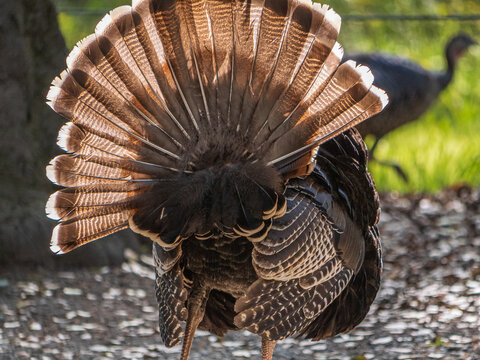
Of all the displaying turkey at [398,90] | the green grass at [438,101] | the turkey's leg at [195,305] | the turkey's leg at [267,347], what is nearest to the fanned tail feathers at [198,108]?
the turkey's leg at [195,305]

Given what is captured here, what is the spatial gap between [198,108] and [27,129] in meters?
2.91

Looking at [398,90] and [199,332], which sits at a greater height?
[398,90]

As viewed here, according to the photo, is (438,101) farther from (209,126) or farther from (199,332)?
(209,126)

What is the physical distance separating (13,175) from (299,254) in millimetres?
3142

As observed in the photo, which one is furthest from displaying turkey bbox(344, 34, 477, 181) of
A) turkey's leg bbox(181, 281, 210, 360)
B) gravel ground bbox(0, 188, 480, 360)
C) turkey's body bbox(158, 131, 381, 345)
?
turkey's leg bbox(181, 281, 210, 360)

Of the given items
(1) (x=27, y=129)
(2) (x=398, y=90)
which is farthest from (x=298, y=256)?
(2) (x=398, y=90)

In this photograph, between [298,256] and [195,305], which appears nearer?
[298,256]

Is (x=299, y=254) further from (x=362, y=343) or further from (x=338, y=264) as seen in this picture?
(x=362, y=343)

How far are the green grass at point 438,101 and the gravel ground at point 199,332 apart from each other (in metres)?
2.18

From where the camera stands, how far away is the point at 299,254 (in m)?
3.44

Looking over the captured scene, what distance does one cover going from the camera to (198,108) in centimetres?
339

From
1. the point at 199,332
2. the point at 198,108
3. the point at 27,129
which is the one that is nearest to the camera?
the point at 198,108

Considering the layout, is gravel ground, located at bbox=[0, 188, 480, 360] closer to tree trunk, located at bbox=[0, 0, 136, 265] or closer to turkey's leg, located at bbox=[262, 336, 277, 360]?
tree trunk, located at bbox=[0, 0, 136, 265]

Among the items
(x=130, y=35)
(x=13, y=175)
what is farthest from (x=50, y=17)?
(x=130, y=35)
